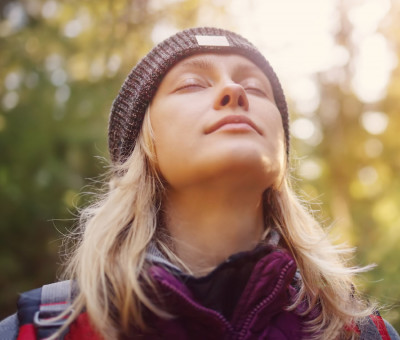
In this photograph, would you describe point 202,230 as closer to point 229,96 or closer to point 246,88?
point 229,96

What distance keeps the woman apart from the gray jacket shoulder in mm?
132

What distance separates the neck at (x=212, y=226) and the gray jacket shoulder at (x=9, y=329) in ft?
2.56

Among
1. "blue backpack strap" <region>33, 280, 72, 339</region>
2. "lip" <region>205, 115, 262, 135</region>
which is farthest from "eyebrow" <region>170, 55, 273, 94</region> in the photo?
"blue backpack strap" <region>33, 280, 72, 339</region>

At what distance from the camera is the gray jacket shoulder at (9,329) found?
6.33ft

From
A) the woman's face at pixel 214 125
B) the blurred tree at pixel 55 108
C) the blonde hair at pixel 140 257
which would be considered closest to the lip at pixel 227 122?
the woman's face at pixel 214 125

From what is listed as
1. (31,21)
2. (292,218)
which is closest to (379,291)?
(292,218)

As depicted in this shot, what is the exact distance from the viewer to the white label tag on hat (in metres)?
2.37

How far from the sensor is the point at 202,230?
82.0 inches

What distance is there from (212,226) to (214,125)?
1.54 ft

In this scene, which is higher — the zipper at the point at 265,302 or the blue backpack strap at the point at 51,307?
the blue backpack strap at the point at 51,307

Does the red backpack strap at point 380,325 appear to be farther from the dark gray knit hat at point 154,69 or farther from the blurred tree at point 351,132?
the blurred tree at point 351,132

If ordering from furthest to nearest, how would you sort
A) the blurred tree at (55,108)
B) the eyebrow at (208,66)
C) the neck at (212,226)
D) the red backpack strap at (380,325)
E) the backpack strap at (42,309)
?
the blurred tree at (55,108) < the eyebrow at (208,66) < the red backpack strap at (380,325) < the neck at (212,226) < the backpack strap at (42,309)

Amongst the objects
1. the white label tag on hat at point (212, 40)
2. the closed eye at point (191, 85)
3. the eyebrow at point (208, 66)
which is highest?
the white label tag on hat at point (212, 40)

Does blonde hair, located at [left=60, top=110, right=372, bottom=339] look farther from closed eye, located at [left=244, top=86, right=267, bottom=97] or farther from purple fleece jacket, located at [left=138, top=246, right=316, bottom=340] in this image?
closed eye, located at [left=244, top=86, right=267, bottom=97]
